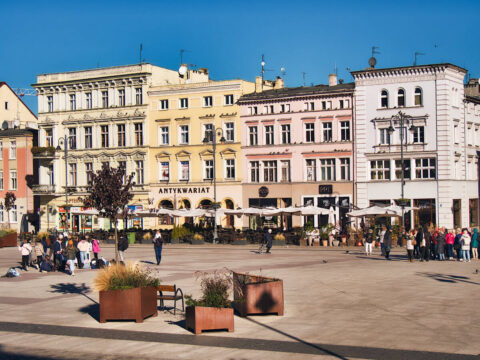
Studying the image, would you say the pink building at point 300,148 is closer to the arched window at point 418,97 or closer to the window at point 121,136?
the arched window at point 418,97

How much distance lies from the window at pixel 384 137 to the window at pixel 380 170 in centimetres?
155

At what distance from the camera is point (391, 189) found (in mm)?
56906

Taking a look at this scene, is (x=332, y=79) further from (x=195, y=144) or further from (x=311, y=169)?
(x=195, y=144)

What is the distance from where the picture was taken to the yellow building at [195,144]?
209ft

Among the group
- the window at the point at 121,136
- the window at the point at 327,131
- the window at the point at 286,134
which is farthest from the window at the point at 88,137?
the window at the point at 327,131

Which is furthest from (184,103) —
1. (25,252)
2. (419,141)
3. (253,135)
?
(25,252)

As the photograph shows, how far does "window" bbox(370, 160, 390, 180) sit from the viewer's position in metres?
57.5

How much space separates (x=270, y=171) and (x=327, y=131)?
21.0ft

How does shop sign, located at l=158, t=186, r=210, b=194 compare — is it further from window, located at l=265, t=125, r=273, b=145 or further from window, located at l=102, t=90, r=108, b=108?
window, located at l=102, t=90, r=108, b=108

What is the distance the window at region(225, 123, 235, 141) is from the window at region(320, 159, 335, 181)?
8.80 meters

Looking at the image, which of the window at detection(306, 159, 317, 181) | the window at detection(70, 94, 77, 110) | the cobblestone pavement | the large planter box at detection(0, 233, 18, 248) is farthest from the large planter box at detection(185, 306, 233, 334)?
the window at detection(70, 94, 77, 110)

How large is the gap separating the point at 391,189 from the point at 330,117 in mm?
7975

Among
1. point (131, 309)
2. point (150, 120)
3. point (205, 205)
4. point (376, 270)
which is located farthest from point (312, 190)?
point (131, 309)

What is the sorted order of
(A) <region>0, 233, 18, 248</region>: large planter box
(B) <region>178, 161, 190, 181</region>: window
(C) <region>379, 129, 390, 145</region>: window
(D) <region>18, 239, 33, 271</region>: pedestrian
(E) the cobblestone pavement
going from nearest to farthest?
(E) the cobblestone pavement, (D) <region>18, 239, 33, 271</region>: pedestrian, (A) <region>0, 233, 18, 248</region>: large planter box, (C) <region>379, 129, 390, 145</region>: window, (B) <region>178, 161, 190, 181</region>: window
